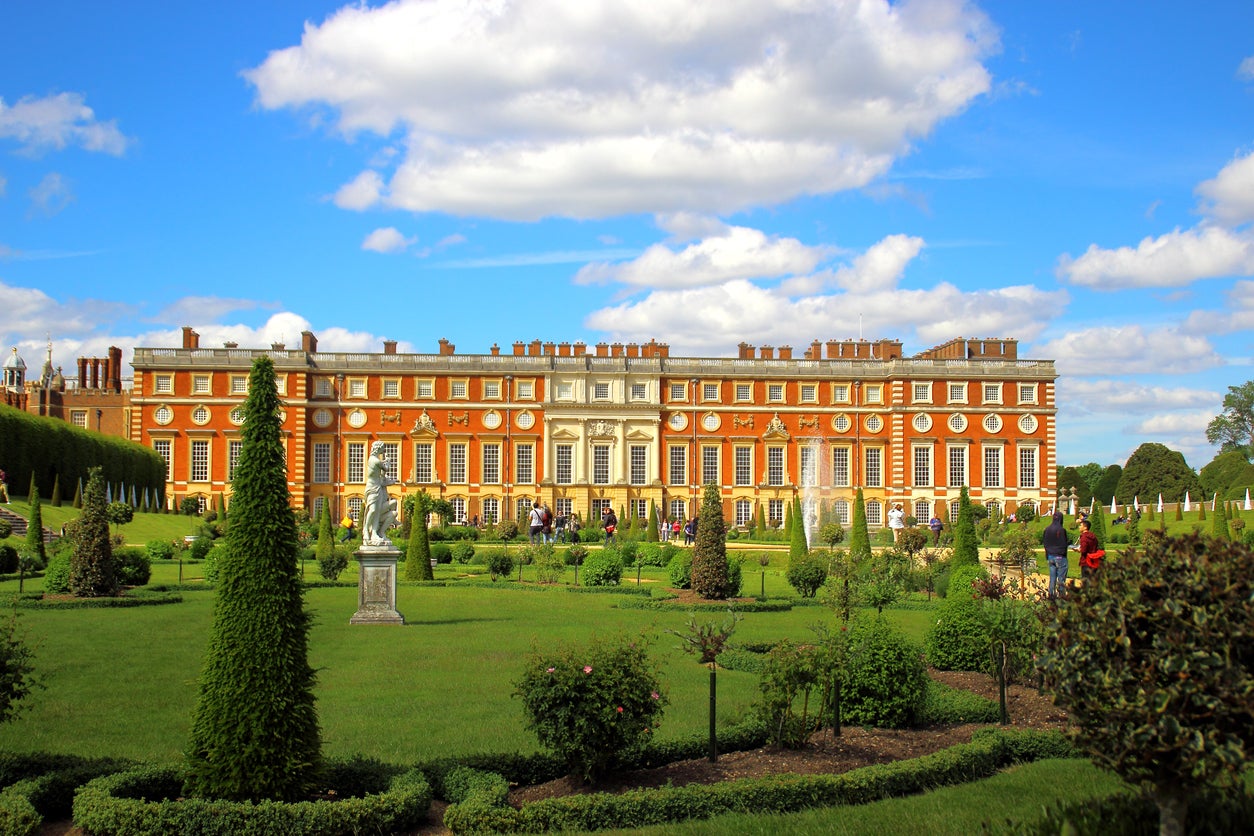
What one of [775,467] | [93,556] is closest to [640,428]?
[775,467]

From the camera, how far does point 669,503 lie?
54375mm

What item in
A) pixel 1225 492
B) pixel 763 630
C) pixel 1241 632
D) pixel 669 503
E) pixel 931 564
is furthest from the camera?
pixel 669 503

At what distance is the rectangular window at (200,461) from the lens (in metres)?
52.0

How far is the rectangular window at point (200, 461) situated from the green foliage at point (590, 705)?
47.9m

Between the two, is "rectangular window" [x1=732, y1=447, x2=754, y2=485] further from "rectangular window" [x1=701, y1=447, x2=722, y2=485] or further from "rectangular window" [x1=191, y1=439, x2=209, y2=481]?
"rectangular window" [x1=191, y1=439, x2=209, y2=481]

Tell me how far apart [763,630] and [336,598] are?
8.60 meters

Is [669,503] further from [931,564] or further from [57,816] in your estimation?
[57,816]

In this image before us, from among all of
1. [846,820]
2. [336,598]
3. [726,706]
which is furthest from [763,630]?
[846,820]

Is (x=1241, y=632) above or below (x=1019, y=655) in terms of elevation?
above

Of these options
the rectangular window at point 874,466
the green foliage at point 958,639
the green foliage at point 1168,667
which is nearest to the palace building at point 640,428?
the rectangular window at point 874,466

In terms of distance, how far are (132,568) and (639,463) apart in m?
33.8

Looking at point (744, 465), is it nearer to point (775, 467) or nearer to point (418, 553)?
point (775, 467)

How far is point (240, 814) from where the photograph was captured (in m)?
6.62

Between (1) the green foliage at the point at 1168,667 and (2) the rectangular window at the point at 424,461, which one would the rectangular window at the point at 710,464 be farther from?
(1) the green foliage at the point at 1168,667
